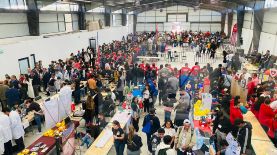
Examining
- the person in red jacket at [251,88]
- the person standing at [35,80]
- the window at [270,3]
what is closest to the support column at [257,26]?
the window at [270,3]

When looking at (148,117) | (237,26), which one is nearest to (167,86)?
(148,117)

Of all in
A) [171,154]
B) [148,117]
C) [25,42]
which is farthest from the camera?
[25,42]

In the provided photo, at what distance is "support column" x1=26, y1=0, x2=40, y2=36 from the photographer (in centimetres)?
1367

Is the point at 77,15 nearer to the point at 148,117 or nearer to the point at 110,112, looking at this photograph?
the point at 110,112

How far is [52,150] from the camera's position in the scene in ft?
19.2

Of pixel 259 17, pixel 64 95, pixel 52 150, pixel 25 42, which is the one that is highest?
pixel 259 17

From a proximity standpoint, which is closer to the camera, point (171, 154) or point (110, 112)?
point (171, 154)

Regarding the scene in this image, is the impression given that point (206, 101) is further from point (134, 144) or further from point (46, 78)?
point (46, 78)

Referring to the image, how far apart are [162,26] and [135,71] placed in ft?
87.4

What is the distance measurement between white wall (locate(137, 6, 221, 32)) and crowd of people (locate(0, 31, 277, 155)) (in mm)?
21710

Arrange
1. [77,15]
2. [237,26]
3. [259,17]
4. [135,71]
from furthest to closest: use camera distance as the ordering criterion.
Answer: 1. [237,26]
2. [77,15]
3. [259,17]
4. [135,71]

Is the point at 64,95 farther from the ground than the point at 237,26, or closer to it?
closer to it

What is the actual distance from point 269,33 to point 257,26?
8.81 feet

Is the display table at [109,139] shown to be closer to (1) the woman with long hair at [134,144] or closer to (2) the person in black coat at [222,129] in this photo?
(1) the woman with long hair at [134,144]
